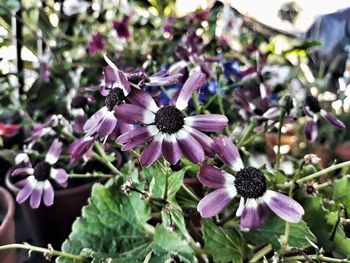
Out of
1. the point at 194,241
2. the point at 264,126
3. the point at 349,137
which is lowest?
the point at 349,137

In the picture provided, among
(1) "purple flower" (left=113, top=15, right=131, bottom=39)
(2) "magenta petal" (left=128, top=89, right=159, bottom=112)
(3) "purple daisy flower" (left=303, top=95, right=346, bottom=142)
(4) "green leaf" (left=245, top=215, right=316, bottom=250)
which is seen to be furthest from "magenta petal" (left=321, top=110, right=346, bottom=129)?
(1) "purple flower" (left=113, top=15, right=131, bottom=39)

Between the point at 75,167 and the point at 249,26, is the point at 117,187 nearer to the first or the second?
the point at 75,167

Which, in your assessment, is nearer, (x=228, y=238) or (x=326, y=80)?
(x=228, y=238)

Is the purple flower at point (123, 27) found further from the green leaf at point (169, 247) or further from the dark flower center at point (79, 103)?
the green leaf at point (169, 247)

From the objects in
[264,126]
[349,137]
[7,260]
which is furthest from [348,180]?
[349,137]

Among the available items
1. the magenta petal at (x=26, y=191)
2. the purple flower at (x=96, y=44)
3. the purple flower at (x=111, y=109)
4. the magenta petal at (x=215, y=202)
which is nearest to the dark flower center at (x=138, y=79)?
the purple flower at (x=111, y=109)

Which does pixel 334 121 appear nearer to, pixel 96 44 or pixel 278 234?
pixel 278 234

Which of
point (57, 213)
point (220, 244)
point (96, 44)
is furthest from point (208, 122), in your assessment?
point (96, 44)

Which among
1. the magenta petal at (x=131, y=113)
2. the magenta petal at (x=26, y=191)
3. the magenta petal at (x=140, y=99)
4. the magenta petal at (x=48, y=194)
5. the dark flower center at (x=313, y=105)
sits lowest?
the magenta petal at (x=26, y=191)
